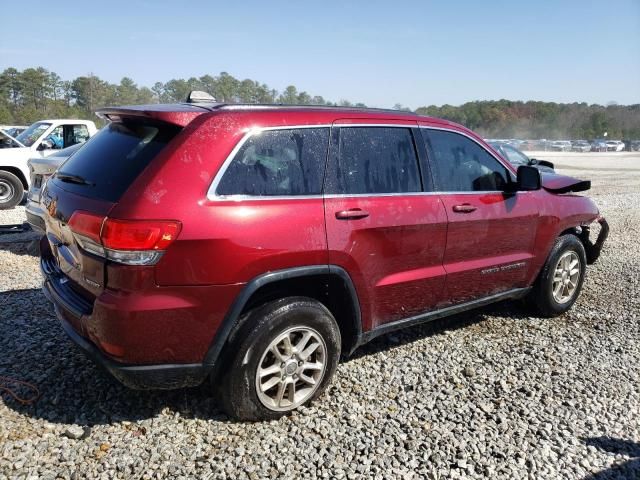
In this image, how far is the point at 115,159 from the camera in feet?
10.00

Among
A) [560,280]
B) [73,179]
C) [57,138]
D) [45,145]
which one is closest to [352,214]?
[73,179]

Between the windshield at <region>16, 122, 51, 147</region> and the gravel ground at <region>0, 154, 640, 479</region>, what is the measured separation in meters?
8.33

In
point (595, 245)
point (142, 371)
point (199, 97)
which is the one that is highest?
point (199, 97)

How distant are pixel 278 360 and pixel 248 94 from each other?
51.4 metres

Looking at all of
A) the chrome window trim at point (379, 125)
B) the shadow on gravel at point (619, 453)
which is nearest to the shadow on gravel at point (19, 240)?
the chrome window trim at point (379, 125)

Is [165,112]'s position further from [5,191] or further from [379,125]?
[5,191]

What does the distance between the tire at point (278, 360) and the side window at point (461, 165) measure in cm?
144

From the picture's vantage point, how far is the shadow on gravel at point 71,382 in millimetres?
3152

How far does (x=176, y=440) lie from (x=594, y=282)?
5316mm

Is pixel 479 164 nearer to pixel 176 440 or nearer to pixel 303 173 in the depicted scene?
pixel 303 173

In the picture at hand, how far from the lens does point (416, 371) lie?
151 inches

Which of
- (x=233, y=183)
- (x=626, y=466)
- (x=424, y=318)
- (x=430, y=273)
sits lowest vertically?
(x=626, y=466)

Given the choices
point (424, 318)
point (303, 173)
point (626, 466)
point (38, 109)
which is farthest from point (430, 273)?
point (38, 109)

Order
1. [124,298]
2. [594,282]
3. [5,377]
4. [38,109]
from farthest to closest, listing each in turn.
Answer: [38,109] < [594,282] < [5,377] < [124,298]
